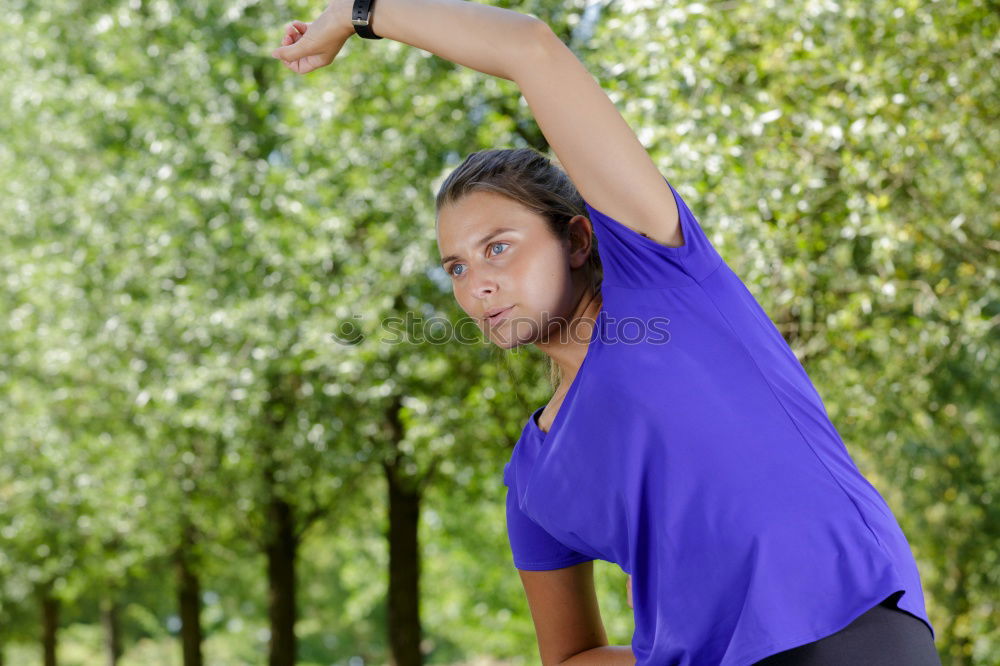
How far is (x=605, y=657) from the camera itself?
1.79 metres

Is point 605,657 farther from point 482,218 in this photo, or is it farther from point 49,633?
point 49,633

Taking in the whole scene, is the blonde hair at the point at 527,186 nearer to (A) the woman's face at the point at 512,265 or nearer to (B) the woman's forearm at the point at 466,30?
(A) the woman's face at the point at 512,265

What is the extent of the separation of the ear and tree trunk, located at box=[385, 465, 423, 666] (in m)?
9.60

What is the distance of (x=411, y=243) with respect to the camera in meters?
8.37

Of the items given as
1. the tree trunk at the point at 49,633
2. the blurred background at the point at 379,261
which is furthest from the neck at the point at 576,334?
the tree trunk at the point at 49,633

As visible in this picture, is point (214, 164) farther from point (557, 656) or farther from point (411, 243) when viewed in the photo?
point (557, 656)

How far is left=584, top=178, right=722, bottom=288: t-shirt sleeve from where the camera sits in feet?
4.51

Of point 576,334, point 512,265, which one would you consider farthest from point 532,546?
point 512,265

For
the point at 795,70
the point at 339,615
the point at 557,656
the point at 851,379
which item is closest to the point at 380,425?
the point at 851,379

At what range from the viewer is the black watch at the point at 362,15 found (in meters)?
1.51

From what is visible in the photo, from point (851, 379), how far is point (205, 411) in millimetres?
5318

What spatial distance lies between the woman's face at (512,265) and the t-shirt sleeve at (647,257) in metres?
0.18

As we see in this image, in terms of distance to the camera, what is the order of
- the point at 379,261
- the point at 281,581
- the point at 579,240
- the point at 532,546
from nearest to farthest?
the point at 579,240 → the point at 532,546 → the point at 379,261 → the point at 281,581

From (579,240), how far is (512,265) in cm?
13
